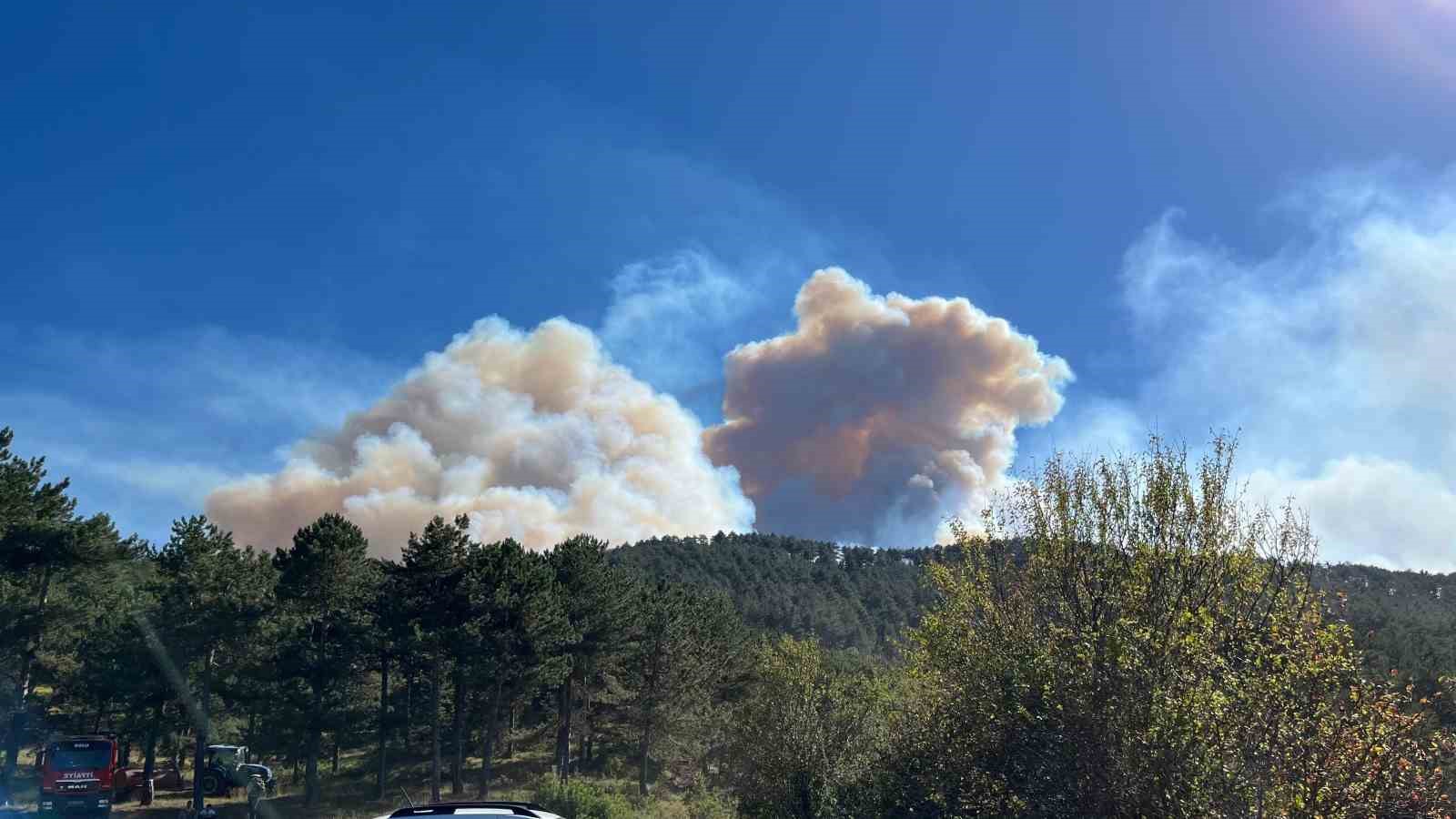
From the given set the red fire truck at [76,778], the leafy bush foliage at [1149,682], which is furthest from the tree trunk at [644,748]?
the leafy bush foliage at [1149,682]

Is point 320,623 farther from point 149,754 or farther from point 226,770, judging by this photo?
point 149,754

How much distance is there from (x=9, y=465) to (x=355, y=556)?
61.5ft

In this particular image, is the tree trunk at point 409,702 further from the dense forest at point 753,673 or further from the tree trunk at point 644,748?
the tree trunk at point 644,748

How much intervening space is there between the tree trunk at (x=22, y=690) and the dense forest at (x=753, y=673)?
28 centimetres

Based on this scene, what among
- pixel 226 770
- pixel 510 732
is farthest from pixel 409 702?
pixel 510 732

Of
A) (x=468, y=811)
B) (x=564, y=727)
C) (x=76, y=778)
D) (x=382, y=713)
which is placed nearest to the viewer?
(x=468, y=811)

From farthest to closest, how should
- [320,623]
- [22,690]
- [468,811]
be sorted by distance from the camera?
[320,623], [22,690], [468,811]

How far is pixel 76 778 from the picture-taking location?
3853cm

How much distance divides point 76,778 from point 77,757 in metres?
0.86

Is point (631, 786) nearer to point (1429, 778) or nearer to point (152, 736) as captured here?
point (152, 736)

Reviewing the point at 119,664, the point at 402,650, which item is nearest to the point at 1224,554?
the point at 402,650

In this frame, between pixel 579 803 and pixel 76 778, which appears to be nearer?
pixel 579 803

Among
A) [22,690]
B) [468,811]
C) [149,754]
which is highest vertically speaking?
[468,811]

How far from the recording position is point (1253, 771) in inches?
535
